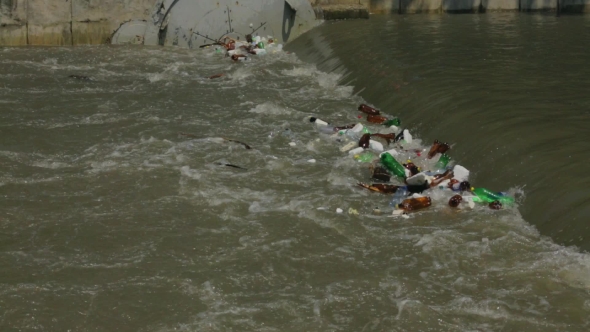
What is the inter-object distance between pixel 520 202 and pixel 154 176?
130 inches

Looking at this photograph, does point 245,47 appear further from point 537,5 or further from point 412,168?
point 412,168

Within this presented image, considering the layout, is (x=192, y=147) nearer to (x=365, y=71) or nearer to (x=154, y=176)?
(x=154, y=176)

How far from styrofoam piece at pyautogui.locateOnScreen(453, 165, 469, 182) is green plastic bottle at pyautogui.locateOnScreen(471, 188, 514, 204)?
41 centimetres

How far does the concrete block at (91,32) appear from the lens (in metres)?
15.5

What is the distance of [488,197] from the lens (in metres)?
6.97

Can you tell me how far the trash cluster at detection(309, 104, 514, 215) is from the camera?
7.00 meters

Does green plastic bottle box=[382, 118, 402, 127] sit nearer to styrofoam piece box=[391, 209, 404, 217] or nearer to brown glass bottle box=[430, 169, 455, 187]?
brown glass bottle box=[430, 169, 455, 187]

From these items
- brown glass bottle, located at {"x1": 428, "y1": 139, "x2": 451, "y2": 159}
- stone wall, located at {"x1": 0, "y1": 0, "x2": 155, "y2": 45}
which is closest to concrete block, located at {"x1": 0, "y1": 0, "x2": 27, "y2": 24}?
stone wall, located at {"x1": 0, "y1": 0, "x2": 155, "y2": 45}

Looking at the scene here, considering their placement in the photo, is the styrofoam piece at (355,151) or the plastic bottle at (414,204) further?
the styrofoam piece at (355,151)

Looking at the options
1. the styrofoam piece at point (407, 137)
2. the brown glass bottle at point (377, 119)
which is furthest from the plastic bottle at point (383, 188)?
the brown glass bottle at point (377, 119)

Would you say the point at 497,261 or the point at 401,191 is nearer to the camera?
the point at 497,261

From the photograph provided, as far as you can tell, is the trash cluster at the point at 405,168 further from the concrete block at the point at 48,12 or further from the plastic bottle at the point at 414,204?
the concrete block at the point at 48,12

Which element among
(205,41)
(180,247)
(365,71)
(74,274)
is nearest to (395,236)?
(180,247)

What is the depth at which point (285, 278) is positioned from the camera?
571 cm
